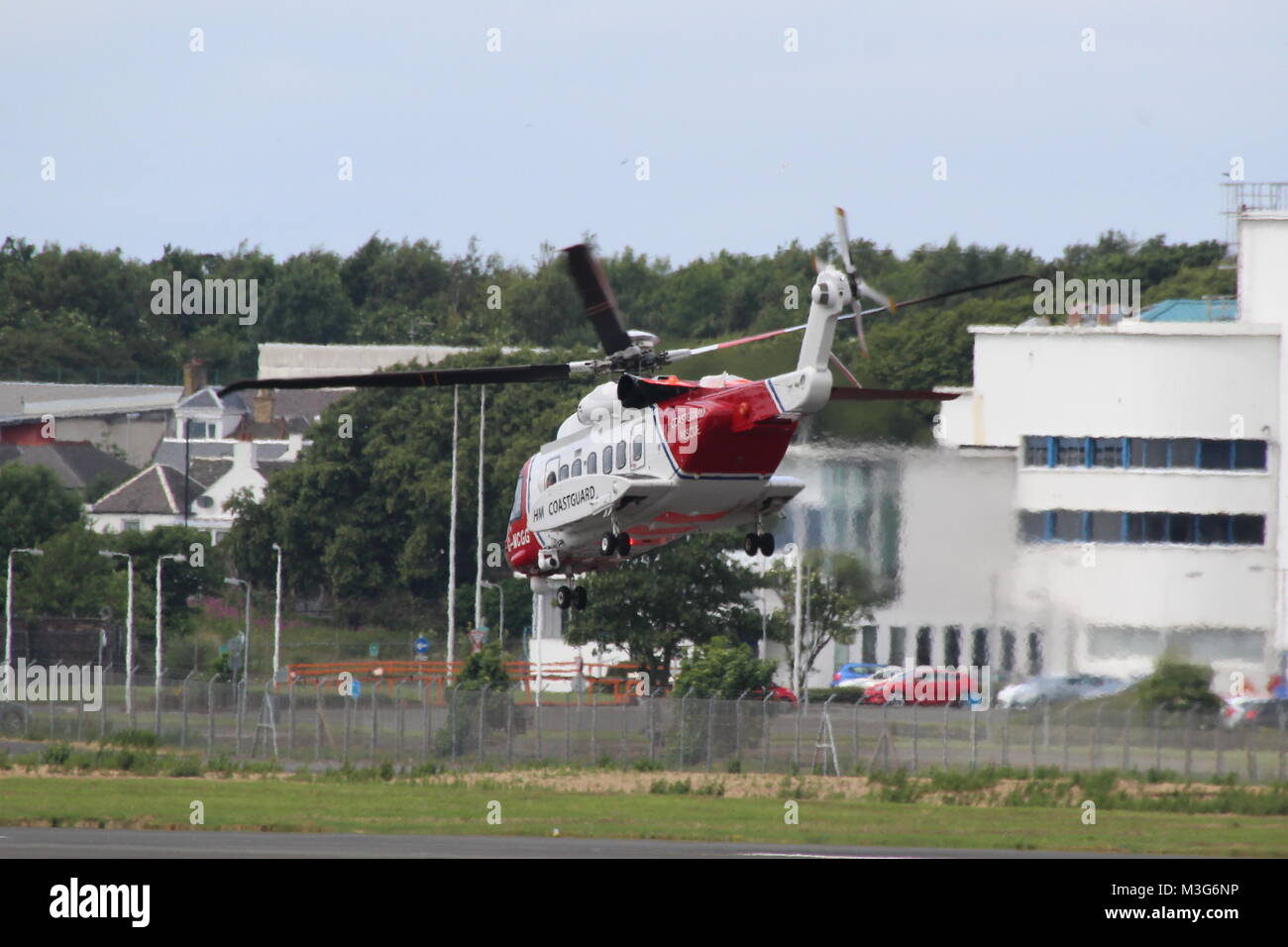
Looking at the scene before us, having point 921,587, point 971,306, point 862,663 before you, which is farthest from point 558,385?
point 921,587

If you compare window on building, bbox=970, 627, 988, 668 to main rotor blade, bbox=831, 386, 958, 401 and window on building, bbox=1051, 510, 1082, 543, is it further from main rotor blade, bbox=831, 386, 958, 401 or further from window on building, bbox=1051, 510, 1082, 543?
main rotor blade, bbox=831, 386, 958, 401

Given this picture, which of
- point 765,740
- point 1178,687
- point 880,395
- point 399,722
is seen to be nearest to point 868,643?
point 765,740

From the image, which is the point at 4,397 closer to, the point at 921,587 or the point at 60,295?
the point at 60,295


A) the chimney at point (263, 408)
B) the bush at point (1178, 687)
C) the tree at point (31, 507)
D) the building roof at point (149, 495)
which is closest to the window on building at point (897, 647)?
the bush at point (1178, 687)

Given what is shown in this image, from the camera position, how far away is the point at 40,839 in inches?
1438

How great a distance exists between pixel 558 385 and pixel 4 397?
5628 centimetres

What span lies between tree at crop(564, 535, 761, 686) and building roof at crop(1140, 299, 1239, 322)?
56.7 ft

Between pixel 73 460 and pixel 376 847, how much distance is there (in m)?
105

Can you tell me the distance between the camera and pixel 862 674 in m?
68.8

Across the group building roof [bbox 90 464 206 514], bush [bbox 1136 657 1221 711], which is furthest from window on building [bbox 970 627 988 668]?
building roof [bbox 90 464 206 514]

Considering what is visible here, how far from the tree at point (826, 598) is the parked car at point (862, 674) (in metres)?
1.11

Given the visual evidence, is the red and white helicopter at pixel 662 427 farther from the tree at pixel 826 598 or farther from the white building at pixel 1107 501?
the tree at pixel 826 598

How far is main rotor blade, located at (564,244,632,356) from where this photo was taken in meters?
35.4

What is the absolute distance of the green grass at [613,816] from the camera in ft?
136
